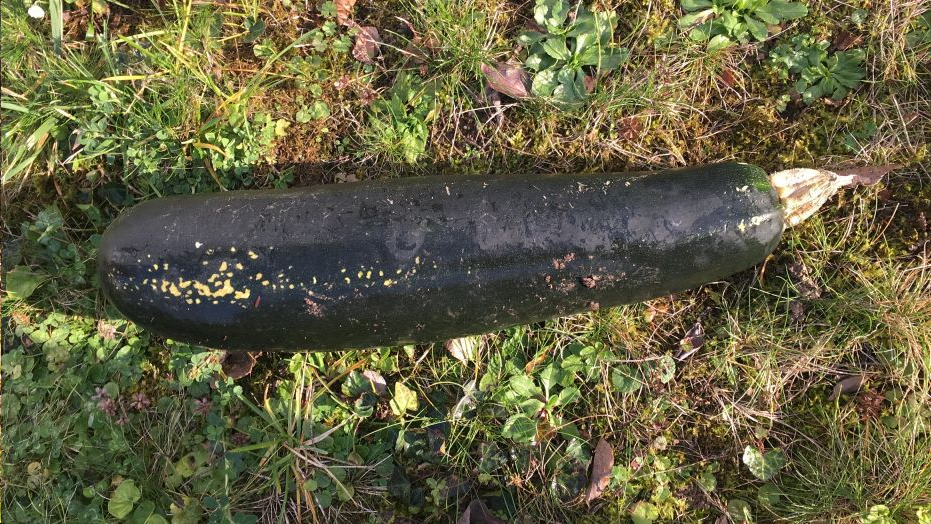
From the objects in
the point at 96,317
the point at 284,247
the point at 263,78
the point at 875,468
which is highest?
the point at 263,78

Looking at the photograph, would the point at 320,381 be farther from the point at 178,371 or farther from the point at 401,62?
the point at 401,62

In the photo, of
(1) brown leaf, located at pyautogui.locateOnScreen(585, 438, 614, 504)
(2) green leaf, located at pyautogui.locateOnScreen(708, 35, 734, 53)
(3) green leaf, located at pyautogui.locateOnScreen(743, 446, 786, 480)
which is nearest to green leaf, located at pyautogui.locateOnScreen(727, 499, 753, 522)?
(3) green leaf, located at pyautogui.locateOnScreen(743, 446, 786, 480)

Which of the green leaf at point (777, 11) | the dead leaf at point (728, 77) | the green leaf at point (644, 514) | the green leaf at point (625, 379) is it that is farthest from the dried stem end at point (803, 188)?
the green leaf at point (644, 514)

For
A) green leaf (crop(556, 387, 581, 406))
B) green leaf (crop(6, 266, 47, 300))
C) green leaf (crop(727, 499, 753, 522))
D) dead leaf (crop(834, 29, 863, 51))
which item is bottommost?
green leaf (crop(727, 499, 753, 522))

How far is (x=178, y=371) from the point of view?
3.30m

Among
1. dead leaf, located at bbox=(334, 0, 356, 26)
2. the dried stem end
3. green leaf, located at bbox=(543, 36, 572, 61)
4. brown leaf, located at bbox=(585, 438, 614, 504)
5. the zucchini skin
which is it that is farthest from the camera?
dead leaf, located at bbox=(334, 0, 356, 26)

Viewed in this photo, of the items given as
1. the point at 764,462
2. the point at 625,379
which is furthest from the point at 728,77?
the point at 764,462

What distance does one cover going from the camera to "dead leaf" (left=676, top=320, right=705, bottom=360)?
11.0 ft

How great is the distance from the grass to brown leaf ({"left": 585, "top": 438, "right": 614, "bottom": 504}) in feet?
0.15

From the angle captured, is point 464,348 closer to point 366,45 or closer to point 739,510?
point 739,510

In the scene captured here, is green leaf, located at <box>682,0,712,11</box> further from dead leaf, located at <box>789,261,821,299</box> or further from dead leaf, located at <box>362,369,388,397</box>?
dead leaf, located at <box>362,369,388,397</box>

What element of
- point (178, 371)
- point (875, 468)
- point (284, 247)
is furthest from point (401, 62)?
point (875, 468)

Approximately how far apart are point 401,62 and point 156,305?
193 centimetres

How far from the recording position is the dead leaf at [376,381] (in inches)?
131
